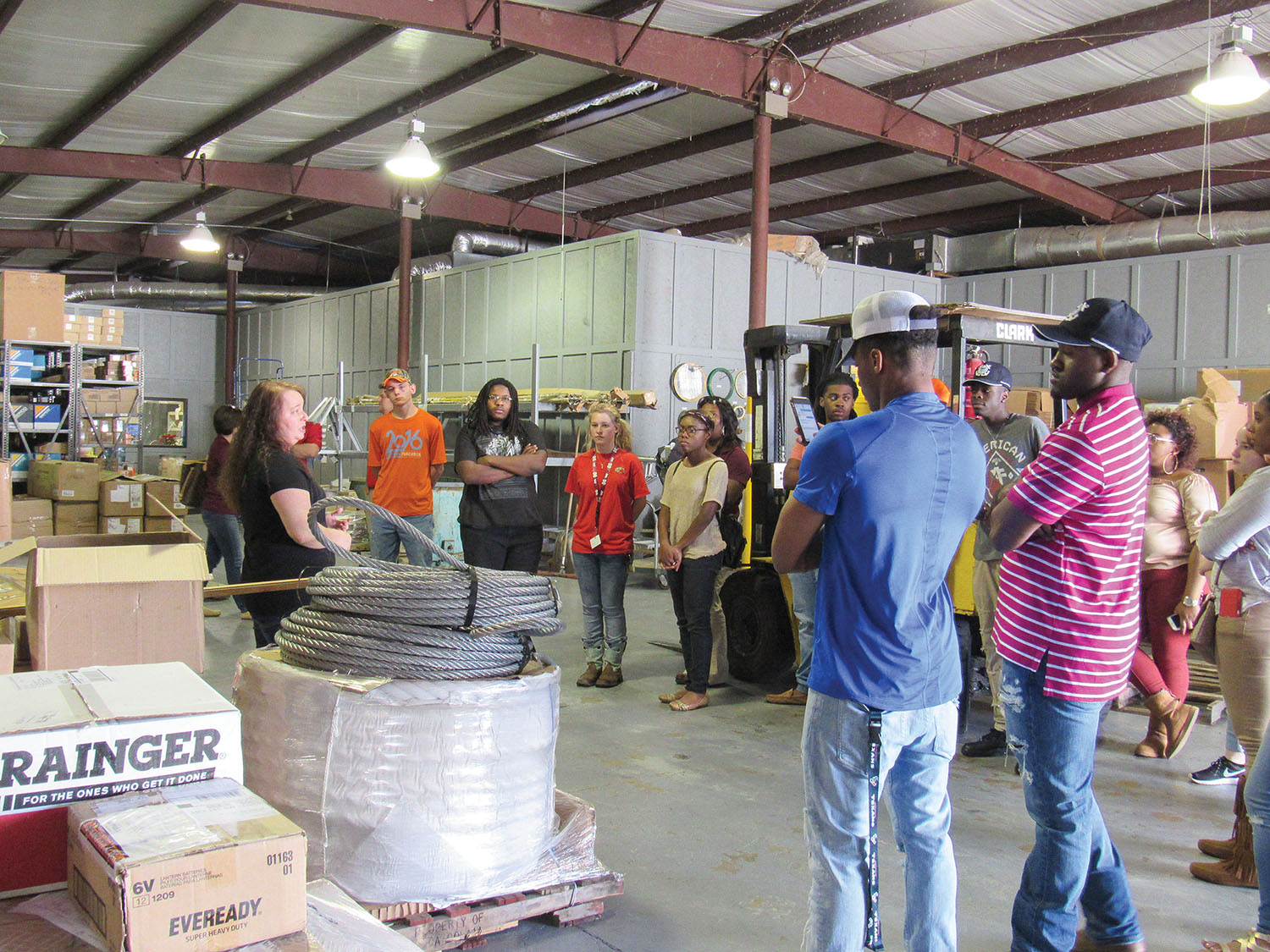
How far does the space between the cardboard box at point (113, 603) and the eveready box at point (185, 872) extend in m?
1.35

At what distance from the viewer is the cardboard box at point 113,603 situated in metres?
2.55

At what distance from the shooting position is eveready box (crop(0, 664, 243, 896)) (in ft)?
4.54

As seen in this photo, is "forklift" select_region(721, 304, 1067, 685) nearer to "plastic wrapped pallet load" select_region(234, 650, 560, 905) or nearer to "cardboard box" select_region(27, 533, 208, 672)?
"plastic wrapped pallet load" select_region(234, 650, 560, 905)

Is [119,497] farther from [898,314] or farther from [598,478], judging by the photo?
[898,314]

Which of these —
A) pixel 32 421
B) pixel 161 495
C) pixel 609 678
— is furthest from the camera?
pixel 32 421

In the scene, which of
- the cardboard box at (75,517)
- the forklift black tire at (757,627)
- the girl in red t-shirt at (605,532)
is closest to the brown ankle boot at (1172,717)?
the forklift black tire at (757,627)

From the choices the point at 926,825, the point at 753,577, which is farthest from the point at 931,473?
the point at 753,577

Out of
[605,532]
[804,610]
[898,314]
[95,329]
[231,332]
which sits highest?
[231,332]

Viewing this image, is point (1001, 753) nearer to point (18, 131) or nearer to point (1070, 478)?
point (1070, 478)

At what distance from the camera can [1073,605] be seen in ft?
7.86

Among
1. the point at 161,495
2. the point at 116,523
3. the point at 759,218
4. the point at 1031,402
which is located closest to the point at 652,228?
the point at 759,218

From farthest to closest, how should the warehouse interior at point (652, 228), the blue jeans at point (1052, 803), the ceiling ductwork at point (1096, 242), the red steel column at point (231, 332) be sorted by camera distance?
the red steel column at point (231, 332), the ceiling ductwork at point (1096, 242), the warehouse interior at point (652, 228), the blue jeans at point (1052, 803)

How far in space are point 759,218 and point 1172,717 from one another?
670cm

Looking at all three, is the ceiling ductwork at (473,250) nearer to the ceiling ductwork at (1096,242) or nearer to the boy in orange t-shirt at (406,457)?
the ceiling ductwork at (1096,242)
